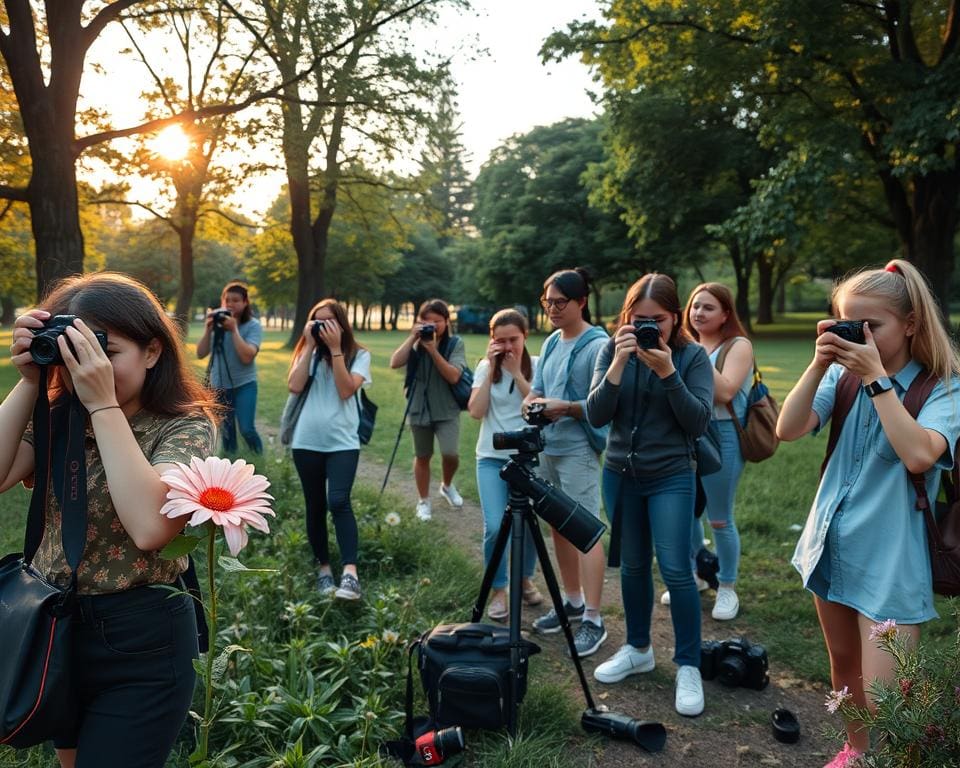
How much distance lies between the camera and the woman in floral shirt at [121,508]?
5.22 feet

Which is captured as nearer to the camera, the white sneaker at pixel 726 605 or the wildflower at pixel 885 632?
the wildflower at pixel 885 632

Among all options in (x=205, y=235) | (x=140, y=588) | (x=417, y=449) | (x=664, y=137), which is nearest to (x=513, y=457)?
(x=140, y=588)

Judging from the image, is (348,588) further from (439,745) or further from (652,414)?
(652,414)

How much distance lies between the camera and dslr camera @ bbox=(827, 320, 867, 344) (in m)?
2.32

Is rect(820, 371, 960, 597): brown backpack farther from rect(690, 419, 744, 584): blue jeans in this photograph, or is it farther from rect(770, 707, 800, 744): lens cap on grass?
rect(690, 419, 744, 584): blue jeans

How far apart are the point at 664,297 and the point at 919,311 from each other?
124 cm

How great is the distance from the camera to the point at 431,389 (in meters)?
6.59

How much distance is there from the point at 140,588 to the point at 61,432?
434 mm

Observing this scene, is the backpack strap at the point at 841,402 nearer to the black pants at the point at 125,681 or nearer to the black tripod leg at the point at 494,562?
the black tripod leg at the point at 494,562

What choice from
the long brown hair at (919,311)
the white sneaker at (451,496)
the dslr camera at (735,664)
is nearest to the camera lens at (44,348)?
the long brown hair at (919,311)

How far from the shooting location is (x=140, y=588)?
1.78m

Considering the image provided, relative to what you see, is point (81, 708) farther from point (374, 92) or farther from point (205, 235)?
point (205, 235)

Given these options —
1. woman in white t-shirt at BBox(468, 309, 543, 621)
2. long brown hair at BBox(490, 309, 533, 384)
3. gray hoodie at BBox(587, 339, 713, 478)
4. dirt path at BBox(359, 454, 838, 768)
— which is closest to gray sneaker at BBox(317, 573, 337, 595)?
dirt path at BBox(359, 454, 838, 768)

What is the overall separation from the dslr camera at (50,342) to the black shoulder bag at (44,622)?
154 mm
